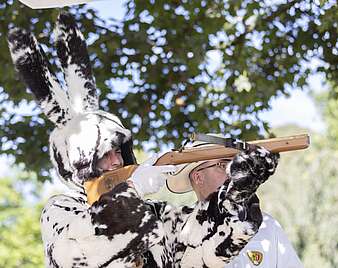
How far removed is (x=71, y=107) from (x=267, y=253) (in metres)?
0.94

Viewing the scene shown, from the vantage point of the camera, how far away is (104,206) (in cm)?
246

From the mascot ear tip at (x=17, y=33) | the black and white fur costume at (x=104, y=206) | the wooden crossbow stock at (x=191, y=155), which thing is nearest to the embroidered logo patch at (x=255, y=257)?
the black and white fur costume at (x=104, y=206)

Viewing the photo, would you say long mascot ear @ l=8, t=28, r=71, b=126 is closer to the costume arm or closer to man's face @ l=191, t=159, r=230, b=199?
man's face @ l=191, t=159, r=230, b=199

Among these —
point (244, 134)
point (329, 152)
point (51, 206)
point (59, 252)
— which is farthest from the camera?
point (329, 152)

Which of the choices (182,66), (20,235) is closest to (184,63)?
(182,66)

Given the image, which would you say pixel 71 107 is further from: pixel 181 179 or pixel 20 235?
pixel 20 235

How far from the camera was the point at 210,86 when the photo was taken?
521 cm

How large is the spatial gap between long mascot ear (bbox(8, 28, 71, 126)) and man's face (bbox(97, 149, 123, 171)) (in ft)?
1.16

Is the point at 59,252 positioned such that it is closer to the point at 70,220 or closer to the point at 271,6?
the point at 70,220

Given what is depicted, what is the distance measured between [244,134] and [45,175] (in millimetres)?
1315

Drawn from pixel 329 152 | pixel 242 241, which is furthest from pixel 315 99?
pixel 242 241

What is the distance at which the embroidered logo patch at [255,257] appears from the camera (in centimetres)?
307

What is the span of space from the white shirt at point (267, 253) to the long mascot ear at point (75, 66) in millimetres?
806

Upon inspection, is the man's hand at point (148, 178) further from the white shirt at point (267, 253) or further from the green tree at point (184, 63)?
the green tree at point (184, 63)
